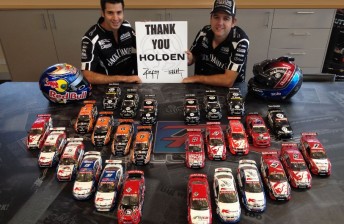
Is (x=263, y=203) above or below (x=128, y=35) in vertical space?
below

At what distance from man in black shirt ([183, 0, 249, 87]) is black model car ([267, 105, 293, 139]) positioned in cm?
54

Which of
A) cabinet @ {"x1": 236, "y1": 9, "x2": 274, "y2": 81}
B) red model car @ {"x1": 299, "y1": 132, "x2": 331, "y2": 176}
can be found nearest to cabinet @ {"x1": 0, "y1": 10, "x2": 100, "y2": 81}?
A: cabinet @ {"x1": 236, "y1": 9, "x2": 274, "y2": 81}

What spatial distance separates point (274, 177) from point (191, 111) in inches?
30.2

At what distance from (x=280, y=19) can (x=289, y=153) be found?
2811 millimetres

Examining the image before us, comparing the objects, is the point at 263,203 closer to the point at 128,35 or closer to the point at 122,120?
the point at 122,120

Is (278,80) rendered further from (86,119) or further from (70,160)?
(70,160)

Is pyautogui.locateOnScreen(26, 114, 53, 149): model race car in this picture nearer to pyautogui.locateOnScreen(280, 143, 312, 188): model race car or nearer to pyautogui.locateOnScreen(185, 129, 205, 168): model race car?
pyautogui.locateOnScreen(185, 129, 205, 168): model race car

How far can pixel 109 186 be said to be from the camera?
162 cm

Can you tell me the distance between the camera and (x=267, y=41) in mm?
4262

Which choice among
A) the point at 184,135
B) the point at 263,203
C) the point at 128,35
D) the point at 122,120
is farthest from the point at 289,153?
the point at 128,35

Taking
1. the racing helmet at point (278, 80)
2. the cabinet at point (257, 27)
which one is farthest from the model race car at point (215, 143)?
the cabinet at point (257, 27)

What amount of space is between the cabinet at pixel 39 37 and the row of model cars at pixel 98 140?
2.38 m

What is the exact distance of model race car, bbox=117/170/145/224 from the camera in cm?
147

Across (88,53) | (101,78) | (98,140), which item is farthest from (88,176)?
(88,53)
